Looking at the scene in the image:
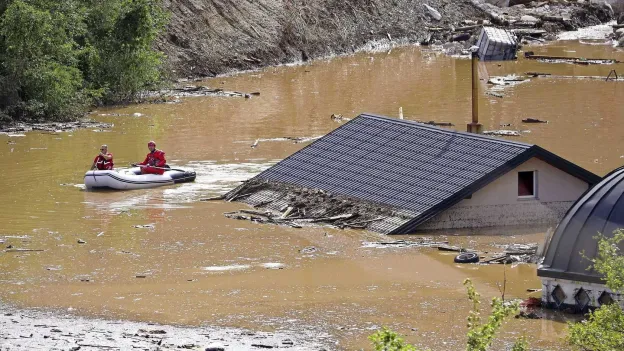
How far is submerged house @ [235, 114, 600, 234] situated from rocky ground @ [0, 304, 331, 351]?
6.92 m

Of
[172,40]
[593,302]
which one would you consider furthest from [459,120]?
[593,302]

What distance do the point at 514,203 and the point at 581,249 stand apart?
6971 millimetres

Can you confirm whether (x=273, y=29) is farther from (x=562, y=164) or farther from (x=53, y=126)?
(x=562, y=164)

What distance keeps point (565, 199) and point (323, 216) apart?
4.57 meters

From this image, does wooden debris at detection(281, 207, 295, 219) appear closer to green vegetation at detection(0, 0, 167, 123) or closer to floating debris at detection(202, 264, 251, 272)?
floating debris at detection(202, 264, 251, 272)

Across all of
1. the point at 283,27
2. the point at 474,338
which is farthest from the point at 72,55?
the point at 474,338

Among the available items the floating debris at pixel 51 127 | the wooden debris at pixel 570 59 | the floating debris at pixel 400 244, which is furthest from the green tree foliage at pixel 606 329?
the wooden debris at pixel 570 59

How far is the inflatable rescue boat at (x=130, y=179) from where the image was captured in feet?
96.3

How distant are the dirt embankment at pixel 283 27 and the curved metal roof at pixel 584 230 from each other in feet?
117

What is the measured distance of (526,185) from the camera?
80.5 feet

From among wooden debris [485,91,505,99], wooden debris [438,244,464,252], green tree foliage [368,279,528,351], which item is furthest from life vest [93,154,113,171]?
wooden debris [485,91,505,99]

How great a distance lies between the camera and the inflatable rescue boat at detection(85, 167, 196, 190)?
2934cm

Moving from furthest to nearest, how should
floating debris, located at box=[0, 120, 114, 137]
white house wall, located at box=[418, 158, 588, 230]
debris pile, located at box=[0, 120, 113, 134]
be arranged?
1. debris pile, located at box=[0, 120, 113, 134]
2. floating debris, located at box=[0, 120, 114, 137]
3. white house wall, located at box=[418, 158, 588, 230]

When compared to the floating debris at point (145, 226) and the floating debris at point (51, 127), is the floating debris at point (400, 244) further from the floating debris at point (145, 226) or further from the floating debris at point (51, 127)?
the floating debris at point (51, 127)
